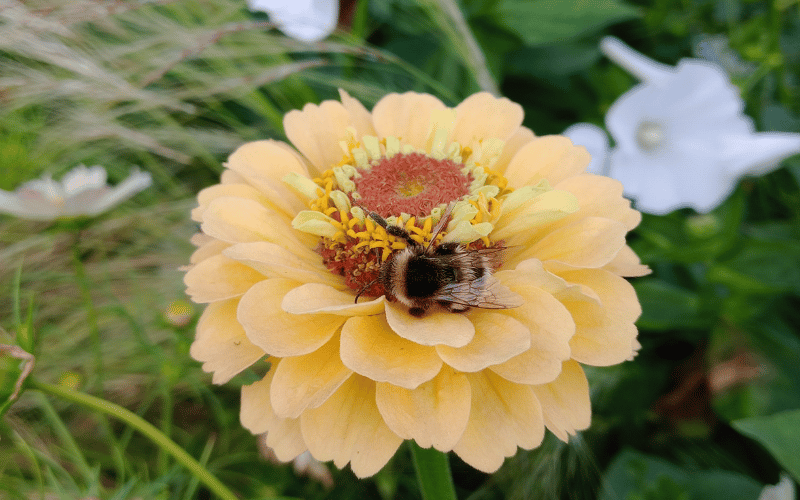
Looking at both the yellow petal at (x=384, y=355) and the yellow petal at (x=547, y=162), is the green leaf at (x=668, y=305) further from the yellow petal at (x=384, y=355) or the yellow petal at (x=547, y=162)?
the yellow petal at (x=384, y=355)

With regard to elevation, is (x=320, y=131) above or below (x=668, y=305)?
above

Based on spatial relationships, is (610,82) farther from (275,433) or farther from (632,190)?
(275,433)

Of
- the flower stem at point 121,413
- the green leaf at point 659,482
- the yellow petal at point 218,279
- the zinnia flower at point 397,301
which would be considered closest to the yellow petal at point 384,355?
the zinnia flower at point 397,301

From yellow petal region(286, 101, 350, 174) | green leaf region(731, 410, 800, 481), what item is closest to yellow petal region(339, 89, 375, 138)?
yellow petal region(286, 101, 350, 174)

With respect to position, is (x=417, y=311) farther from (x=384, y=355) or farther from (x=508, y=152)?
(x=508, y=152)

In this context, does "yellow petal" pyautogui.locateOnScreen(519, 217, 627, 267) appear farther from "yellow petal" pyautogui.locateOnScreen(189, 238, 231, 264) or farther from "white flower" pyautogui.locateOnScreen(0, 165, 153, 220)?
"white flower" pyautogui.locateOnScreen(0, 165, 153, 220)

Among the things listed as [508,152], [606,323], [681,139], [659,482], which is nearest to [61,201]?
[508,152]

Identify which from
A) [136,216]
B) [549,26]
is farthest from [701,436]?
[136,216]
